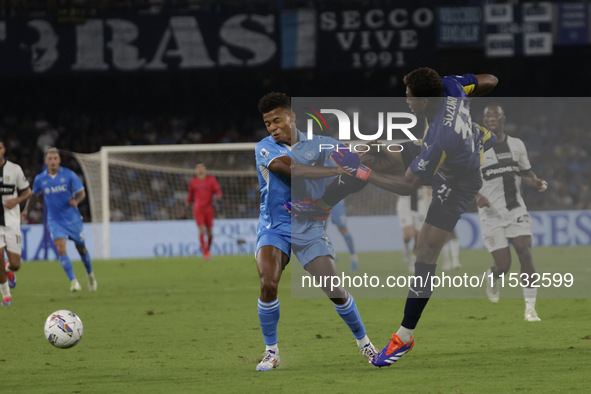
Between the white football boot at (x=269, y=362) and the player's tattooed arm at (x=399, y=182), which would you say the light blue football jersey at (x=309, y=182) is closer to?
the player's tattooed arm at (x=399, y=182)

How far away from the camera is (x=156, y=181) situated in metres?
24.5

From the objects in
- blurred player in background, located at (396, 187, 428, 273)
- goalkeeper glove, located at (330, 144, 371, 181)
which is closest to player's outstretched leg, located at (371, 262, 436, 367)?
goalkeeper glove, located at (330, 144, 371, 181)

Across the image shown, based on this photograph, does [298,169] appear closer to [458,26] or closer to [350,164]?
[350,164]

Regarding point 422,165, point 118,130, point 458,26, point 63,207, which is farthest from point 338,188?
point 118,130

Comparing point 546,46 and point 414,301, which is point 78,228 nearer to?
point 414,301

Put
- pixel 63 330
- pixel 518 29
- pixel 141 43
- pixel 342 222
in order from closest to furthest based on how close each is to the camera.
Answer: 1. pixel 63 330
2. pixel 342 222
3. pixel 518 29
4. pixel 141 43

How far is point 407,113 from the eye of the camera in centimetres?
841

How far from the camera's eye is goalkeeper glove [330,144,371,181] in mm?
6840

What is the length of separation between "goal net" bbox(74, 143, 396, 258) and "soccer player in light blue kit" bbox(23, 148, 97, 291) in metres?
7.22

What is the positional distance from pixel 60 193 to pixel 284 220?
809 centimetres

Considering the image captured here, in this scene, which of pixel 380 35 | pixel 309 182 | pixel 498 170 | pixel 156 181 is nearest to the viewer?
pixel 309 182

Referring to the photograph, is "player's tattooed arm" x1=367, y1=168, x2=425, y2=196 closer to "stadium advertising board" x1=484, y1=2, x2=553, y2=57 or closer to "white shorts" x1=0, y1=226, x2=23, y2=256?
"white shorts" x1=0, y1=226, x2=23, y2=256

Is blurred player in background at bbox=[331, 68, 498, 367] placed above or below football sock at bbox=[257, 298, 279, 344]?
above

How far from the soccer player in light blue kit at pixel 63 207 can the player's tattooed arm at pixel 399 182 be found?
8096mm
